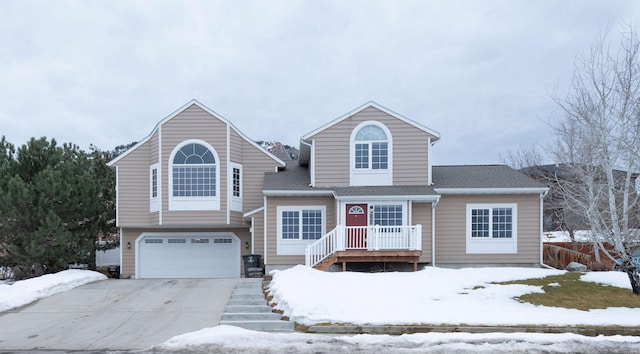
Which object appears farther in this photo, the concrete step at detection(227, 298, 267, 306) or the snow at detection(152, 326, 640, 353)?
the concrete step at detection(227, 298, 267, 306)

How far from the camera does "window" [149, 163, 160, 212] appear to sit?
17.8m

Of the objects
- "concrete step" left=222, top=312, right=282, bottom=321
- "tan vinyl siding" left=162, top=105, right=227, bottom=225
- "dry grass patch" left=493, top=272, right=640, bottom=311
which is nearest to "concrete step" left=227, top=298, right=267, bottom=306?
"concrete step" left=222, top=312, right=282, bottom=321

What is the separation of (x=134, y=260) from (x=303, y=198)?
7.27 meters

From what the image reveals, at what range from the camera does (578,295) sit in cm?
1130

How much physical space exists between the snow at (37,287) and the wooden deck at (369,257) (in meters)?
7.29

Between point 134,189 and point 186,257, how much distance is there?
3.27m

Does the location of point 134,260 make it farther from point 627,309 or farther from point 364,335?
point 627,309

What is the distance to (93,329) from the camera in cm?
898

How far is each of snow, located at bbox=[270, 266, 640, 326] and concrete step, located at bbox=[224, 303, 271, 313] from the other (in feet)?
1.10

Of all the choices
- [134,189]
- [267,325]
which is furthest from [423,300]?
[134,189]

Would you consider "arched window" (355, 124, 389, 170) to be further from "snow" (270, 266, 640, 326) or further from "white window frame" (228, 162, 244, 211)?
"snow" (270, 266, 640, 326)

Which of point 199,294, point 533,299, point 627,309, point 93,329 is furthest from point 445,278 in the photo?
point 93,329

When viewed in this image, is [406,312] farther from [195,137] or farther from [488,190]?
[195,137]

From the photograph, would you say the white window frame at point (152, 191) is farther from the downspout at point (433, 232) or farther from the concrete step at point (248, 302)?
the downspout at point (433, 232)
